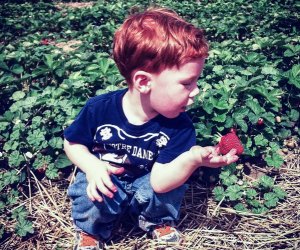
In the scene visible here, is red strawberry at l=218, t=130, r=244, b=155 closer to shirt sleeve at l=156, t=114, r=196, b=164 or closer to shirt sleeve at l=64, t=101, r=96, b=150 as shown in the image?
shirt sleeve at l=156, t=114, r=196, b=164

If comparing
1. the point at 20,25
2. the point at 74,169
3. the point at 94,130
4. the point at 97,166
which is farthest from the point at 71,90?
the point at 20,25

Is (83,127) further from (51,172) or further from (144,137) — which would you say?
(51,172)

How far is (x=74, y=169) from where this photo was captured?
277 centimetres

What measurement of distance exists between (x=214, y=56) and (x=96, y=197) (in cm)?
246

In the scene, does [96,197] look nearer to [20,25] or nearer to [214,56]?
[214,56]

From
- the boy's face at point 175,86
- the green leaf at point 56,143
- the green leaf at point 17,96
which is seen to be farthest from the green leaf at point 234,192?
the green leaf at point 17,96

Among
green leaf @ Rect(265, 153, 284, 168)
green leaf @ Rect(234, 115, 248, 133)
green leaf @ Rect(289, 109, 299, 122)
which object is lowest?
green leaf @ Rect(265, 153, 284, 168)

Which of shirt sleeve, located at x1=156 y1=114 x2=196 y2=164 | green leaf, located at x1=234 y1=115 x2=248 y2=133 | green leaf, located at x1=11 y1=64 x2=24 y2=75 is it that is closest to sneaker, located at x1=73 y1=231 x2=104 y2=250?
shirt sleeve, located at x1=156 y1=114 x2=196 y2=164

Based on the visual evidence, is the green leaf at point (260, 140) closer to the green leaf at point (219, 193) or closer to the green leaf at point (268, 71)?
the green leaf at point (219, 193)

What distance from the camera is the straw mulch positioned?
231cm

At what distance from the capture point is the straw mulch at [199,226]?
90.8 inches

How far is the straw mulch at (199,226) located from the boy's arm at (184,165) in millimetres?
570

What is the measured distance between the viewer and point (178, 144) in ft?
6.57

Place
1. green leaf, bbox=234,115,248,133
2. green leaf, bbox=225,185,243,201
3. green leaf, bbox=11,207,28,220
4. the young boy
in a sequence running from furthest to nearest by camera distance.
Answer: green leaf, bbox=234,115,248,133 < green leaf, bbox=225,185,243,201 < green leaf, bbox=11,207,28,220 < the young boy
